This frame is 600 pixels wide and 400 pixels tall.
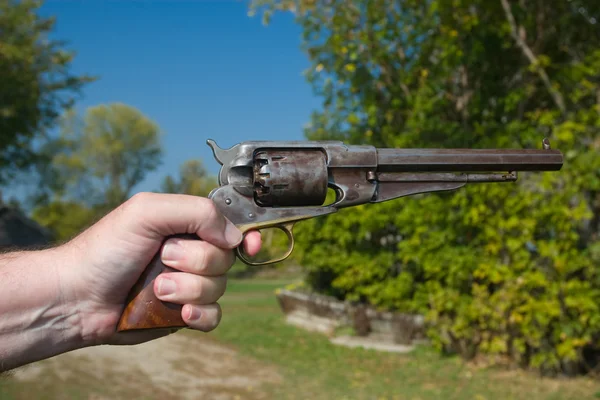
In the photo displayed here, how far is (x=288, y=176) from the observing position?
A: 247 centimetres

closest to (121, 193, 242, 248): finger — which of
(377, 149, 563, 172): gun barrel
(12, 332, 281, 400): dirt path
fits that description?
(377, 149, 563, 172): gun barrel

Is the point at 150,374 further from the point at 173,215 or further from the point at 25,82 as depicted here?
the point at 25,82

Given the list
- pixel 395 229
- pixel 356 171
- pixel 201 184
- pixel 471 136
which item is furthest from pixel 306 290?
pixel 201 184

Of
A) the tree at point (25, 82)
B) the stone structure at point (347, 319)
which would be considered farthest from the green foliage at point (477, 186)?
the tree at point (25, 82)

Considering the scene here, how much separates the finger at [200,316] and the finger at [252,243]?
0.91 ft

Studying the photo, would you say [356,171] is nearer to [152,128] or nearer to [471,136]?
[471,136]

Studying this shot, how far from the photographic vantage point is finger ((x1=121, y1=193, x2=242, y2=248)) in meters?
2.16

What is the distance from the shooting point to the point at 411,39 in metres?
7.80

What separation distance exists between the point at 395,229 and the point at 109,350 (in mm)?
4346

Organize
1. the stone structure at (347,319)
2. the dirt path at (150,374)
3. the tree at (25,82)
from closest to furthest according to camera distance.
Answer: the dirt path at (150,374) → the stone structure at (347,319) → the tree at (25,82)

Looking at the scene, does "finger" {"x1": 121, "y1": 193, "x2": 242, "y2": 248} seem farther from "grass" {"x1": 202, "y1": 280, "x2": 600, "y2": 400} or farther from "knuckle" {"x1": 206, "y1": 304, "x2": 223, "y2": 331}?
"grass" {"x1": 202, "y1": 280, "x2": 600, "y2": 400}

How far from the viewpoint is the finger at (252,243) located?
2.40 m

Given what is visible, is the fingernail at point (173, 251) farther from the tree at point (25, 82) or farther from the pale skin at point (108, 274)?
the tree at point (25, 82)

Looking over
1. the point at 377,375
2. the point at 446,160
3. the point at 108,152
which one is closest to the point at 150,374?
the point at 377,375
